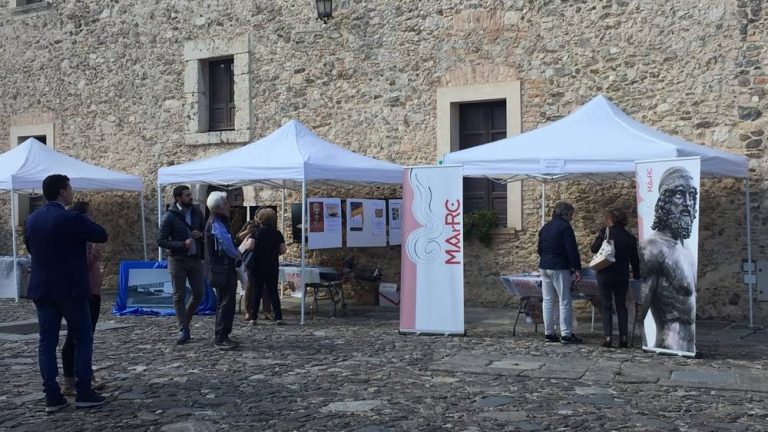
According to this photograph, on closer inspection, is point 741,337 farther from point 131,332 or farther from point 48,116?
point 48,116

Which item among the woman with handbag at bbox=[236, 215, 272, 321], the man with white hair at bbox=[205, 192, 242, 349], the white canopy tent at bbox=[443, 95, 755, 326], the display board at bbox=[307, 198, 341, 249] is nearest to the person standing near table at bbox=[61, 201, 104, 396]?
the man with white hair at bbox=[205, 192, 242, 349]

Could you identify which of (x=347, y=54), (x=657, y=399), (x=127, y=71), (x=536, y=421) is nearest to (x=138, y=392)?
(x=536, y=421)

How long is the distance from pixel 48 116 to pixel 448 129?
7965mm

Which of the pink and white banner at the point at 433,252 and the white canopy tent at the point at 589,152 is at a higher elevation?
the white canopy tent at the point at 589,152

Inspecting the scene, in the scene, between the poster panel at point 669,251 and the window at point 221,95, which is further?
the window at point 221,95

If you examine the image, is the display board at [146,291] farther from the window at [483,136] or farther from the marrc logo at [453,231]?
the window at [483,136]

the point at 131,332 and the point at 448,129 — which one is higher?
the point at 448,129

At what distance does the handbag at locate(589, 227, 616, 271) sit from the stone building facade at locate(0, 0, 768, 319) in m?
2.65

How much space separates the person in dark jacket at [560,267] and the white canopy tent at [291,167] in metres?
2.61

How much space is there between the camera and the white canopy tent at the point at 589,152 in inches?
322

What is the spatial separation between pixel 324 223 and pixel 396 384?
4.63 meters

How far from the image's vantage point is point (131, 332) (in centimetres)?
897

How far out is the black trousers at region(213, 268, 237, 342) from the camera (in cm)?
754

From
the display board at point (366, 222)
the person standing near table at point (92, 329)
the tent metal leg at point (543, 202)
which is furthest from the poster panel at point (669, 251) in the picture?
the person standing near table at point (92, 329)
